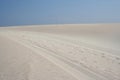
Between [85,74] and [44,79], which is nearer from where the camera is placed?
[44,79]

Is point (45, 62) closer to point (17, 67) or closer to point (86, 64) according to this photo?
point (17, 67)

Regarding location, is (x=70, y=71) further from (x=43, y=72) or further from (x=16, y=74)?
(x=16, y=74)

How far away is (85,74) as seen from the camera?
6.48 m

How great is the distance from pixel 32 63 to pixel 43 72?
1.31 meters

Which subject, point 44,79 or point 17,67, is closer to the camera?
point 44,79

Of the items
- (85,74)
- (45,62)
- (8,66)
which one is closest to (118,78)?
(85,74)

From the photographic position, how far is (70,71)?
22.0 ft

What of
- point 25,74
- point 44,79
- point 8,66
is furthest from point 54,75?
point 8,66

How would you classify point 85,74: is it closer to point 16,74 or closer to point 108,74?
point 108,74

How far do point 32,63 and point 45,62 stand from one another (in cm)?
59

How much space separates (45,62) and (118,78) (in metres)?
3.23

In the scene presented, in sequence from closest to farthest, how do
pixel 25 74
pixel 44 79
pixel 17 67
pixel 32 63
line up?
pixel 44 79 < pixel 25 74 < pixel 17 67 < pixel 32 63

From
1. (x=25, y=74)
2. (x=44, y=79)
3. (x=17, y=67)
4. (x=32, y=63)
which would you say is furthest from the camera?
(x=32, y=63)

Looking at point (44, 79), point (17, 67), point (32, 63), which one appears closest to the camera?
point (44, 79)
